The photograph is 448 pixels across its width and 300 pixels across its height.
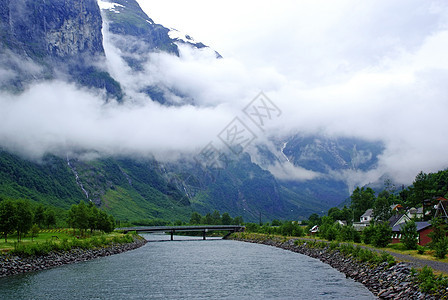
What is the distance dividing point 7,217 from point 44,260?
10.7m

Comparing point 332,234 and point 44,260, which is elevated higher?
point 332,234

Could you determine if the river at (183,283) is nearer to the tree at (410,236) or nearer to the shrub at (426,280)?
the shrub at (426,280)

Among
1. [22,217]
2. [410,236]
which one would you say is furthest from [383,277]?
[22,217]

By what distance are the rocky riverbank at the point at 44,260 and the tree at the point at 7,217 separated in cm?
842

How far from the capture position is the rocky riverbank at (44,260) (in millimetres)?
55594

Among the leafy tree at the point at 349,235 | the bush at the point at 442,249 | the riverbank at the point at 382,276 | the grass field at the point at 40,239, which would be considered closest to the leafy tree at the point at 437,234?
the bush at the point at 442,249

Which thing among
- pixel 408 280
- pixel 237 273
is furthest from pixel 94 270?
pixel 408 280

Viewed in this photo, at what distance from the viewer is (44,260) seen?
2576 inches

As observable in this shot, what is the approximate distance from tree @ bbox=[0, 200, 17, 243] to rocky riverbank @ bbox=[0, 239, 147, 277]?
8.42 meters

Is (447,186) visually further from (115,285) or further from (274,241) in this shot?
(115,285)

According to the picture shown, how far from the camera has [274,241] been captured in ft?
453

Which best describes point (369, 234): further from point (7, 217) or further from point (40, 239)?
point (40, 239)

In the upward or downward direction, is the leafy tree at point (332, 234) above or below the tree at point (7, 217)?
below

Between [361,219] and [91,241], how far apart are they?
126m
